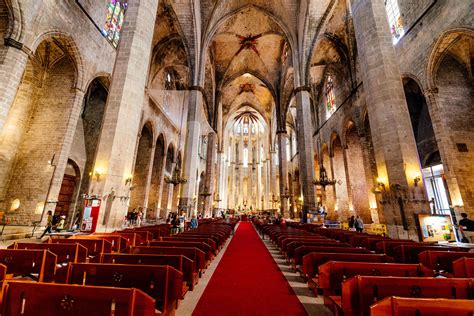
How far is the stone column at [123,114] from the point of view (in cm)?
664

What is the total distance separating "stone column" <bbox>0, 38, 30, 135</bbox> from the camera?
7168 mm

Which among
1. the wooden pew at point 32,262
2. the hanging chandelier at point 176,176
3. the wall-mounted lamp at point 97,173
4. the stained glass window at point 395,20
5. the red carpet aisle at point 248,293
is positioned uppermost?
the stained glass window at point 395,20

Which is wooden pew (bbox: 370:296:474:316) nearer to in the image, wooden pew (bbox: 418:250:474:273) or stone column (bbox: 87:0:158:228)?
wooden pew (bbox: 418:250:474:273)

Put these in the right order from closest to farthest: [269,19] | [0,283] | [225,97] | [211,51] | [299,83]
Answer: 1. [0,283]
2. [299,83]
3. [269,19]
4. [211,51]
5. [225,97]

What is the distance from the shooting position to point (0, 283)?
1760 millimetres

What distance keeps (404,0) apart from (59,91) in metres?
19.6

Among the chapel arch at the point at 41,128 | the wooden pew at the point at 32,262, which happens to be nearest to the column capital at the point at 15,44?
the chapel arch at the point at 41,128

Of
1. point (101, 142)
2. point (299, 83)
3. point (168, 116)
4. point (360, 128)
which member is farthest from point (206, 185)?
point (101, 142)

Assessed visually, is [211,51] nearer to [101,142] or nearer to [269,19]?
[269,19]

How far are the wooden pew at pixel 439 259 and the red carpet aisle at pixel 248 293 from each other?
210cm

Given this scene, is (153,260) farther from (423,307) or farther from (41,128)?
(41,128)

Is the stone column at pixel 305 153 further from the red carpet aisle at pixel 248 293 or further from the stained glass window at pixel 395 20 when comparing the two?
the red carpet aisle at pixel 248 293

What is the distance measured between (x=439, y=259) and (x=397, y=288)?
2.31m

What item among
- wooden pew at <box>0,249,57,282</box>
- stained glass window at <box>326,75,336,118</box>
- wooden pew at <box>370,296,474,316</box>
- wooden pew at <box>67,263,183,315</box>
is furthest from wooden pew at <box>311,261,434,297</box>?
stained glass window at <box>326,75,336,118</box>
